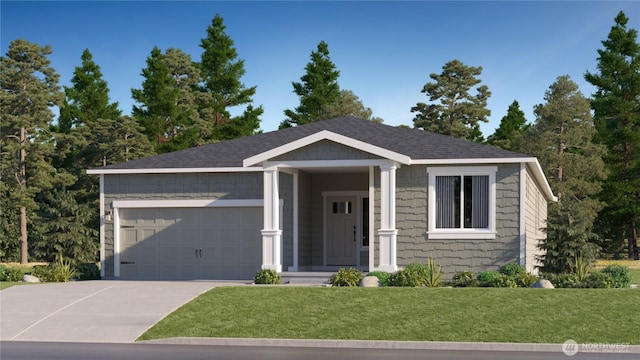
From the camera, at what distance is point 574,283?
20.7 meters

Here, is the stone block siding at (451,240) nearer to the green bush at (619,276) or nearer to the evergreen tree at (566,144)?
the green bush at (619,276)

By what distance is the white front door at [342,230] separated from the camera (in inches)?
1078

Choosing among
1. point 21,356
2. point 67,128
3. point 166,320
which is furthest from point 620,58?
point 21,356

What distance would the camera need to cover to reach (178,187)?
2650 cm

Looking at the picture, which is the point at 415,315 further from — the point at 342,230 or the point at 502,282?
the point at 342,230

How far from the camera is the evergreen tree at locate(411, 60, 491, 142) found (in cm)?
5706

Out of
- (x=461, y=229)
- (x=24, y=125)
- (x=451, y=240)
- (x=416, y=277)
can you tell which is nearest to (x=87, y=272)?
(x=416, y=277)

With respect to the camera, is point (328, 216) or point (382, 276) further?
point (328, 216)

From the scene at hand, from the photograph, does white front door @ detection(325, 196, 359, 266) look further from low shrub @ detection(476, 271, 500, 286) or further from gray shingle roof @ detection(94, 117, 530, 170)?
low shrub @ detection(476, 271, 500, 286)

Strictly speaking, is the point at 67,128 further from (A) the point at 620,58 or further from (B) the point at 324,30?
(A) the point at 620,58

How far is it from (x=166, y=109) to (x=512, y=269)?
34.9 meters

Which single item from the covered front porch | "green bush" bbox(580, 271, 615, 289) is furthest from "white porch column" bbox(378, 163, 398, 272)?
"green bush" bbox(580, 271, 615, 289)

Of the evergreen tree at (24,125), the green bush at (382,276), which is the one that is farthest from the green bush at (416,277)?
the evergreen tree at (24,125)

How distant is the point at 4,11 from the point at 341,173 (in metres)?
14.1
